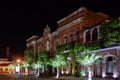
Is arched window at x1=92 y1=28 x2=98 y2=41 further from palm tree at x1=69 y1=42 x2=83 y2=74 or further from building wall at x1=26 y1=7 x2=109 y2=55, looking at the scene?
palm tree at x1=69 y1=42 x2=83 y2=74

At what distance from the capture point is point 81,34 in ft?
149

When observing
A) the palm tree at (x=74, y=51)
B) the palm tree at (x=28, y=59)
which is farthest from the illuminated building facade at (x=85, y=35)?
the palm tree at (x=28, y=59)

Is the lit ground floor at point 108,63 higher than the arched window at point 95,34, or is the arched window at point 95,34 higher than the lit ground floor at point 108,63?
the arched window at point 95,34

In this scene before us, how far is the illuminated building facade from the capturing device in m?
36.6

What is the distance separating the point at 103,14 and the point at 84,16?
194 inches

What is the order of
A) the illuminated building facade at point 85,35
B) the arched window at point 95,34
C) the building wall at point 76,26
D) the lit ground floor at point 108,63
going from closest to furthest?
the lit ground floor at point 108,63 → the illuminated building facade at point 85,35 → the arched window at point 95,34 → the building wall at point 76,26

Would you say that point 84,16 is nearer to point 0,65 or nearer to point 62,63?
point 62,63

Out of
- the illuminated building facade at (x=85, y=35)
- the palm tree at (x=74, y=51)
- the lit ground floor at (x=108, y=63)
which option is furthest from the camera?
the palm tree at (x=74, y=51)

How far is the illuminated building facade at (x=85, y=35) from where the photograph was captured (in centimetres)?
3656

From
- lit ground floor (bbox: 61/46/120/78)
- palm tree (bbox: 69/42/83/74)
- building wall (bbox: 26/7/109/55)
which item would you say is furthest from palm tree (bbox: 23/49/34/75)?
lit ground floor (bbox: 61/46/120/78)

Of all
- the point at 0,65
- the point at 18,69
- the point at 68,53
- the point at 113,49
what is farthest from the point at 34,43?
the point at 0,65

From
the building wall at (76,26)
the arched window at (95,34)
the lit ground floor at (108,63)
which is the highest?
the building wall at (76,26)

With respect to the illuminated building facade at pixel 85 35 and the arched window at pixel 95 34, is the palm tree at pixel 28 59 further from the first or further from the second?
the arched window at pixel 95 34

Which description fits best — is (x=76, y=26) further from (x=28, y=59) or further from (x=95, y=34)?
(x=28, y=59)
